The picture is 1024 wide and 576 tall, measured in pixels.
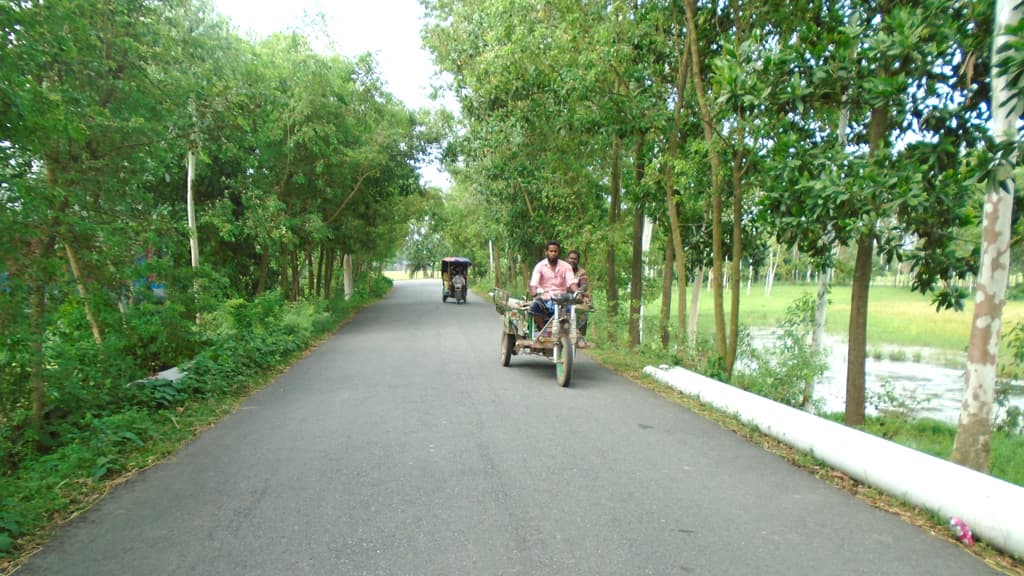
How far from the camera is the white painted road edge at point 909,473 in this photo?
365 cm

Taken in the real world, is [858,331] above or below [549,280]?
below

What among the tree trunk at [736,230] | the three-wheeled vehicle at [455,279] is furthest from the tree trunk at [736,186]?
the three-wheeled vehicle at [455,279]

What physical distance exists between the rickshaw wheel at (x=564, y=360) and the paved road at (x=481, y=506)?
145cm

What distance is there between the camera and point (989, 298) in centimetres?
520

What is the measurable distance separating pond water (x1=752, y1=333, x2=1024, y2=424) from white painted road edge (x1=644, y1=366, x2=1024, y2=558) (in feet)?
16.1

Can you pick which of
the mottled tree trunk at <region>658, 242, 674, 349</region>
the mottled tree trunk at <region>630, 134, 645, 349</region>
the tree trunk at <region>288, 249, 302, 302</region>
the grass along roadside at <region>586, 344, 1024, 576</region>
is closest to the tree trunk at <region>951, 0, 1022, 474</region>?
the grass along roadside at <region>586, 344, 1024, 576</region>

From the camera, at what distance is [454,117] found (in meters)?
22.7

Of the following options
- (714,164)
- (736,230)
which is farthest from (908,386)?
(714,164)

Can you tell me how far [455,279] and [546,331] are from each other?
2301 cm

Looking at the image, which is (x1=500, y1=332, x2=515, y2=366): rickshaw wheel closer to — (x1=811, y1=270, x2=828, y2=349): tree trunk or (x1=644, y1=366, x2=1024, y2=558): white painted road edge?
(x1=644, y1=366, x2=1024, y2=558): white painted road edge

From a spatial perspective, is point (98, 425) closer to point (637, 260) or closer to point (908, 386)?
point (637, 260)

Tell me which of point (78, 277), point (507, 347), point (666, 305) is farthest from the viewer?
point (666, 305)

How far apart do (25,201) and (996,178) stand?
24.2 ft

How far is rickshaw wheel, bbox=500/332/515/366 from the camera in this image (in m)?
10.7
